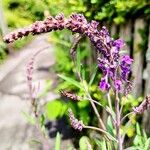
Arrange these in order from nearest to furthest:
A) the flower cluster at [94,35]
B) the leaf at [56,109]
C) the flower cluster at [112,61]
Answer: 1. the flower cluster at [94,35]
2. the flower cluster at [112,61]
3. the leaf at [56,109]

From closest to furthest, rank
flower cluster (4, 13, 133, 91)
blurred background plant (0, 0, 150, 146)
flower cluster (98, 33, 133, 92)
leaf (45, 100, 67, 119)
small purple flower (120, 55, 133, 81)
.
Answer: flower cluster (4, 13, 133, 91), flower cluster (98, 33, 133, 92), small purple flower (120, 55, 133, 81), blurred background plant (0, 0, 150, 146), leaf (45, 100, 67, 119)

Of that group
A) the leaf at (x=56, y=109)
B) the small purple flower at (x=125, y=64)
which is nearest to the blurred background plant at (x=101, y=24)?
the leaf at (x=56, y=109)

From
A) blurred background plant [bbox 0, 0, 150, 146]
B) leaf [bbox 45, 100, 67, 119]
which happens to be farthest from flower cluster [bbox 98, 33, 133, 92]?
leaf [bbox 45, 100, 67, 119]

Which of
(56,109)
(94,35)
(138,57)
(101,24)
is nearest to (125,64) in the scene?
(94,35)

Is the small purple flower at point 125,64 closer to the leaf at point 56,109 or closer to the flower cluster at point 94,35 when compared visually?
the flower cluster at point 94,35

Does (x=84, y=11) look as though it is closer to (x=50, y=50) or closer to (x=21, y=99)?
(x=21, y=99)

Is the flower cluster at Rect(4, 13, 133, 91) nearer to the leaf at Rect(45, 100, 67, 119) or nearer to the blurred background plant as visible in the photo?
the blurred background plant

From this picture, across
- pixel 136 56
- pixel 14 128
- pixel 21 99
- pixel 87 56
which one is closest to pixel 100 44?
pixel 136 56

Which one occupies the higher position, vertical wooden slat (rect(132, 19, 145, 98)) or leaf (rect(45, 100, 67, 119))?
vertical wooden slat (rect(132, 19, 145, 98))

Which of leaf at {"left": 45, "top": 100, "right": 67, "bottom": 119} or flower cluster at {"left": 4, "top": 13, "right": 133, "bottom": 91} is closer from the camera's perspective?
flower cluster at {"left": 4, "top": 13, "right": 133, "bottom": 91}

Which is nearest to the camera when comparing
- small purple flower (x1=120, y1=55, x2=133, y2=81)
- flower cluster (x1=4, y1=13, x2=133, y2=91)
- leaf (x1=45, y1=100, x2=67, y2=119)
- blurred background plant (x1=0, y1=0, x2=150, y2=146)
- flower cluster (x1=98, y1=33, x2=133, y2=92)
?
flower cluster (x1=4, y1=13, x2=133, y2=91)

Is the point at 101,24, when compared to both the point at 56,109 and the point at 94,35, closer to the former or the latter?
the point at 56,109
